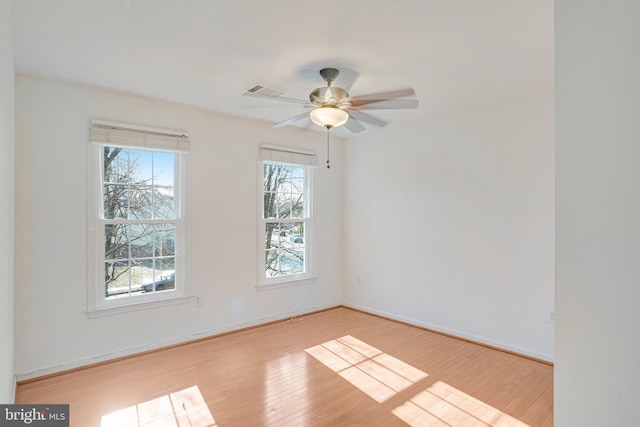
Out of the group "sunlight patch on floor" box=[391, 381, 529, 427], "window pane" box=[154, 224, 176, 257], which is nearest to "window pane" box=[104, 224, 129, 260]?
"window pane" box=[154, 224, 176, 257]

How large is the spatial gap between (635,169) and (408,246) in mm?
3448

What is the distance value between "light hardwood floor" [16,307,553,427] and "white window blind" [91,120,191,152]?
6.97ft

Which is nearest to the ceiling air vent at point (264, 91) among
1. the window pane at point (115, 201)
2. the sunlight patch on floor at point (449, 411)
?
the window pane at point (115, 201)

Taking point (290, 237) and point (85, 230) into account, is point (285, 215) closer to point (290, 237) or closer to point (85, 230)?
point (290, 237)

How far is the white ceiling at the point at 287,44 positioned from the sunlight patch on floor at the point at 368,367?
2599 mm

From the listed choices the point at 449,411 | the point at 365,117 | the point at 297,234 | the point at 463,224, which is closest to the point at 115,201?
the point at 297,234

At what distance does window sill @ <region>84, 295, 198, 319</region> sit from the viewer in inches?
129

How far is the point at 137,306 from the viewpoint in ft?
11.5

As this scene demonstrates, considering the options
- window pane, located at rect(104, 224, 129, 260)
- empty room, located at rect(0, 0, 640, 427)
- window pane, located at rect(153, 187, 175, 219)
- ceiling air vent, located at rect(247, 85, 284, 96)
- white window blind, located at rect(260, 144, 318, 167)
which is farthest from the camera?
white window blind, located at rect(260, 144, 318, 167)

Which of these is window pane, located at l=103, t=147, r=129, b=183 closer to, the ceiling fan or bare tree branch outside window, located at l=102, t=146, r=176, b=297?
bare tree branch outside window, located at l=102, t=146, r=176, b=297

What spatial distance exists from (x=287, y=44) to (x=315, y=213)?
2878mm

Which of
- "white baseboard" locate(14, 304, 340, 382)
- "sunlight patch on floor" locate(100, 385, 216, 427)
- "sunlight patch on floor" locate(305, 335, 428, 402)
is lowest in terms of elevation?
"sunlight patch on floor" locate(305, 335, 428, 402)

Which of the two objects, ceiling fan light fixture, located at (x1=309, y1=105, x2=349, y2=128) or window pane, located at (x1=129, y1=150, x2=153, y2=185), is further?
window pane, located at (x1=129, y1=150, x2=153, y2=185)

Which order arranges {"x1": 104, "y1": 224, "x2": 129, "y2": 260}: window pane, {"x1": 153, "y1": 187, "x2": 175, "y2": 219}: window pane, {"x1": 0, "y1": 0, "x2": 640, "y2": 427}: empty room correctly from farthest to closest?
{"x1": 153, "y1": 187, "x2": 175, "y2": 219}: window pane, {"x1": 104, "y1": 224, "x2": 129, "y2": 260}: window pane, {"x1": 0, "y1": 0, "x2": 640, "y2": 427}: empty room
